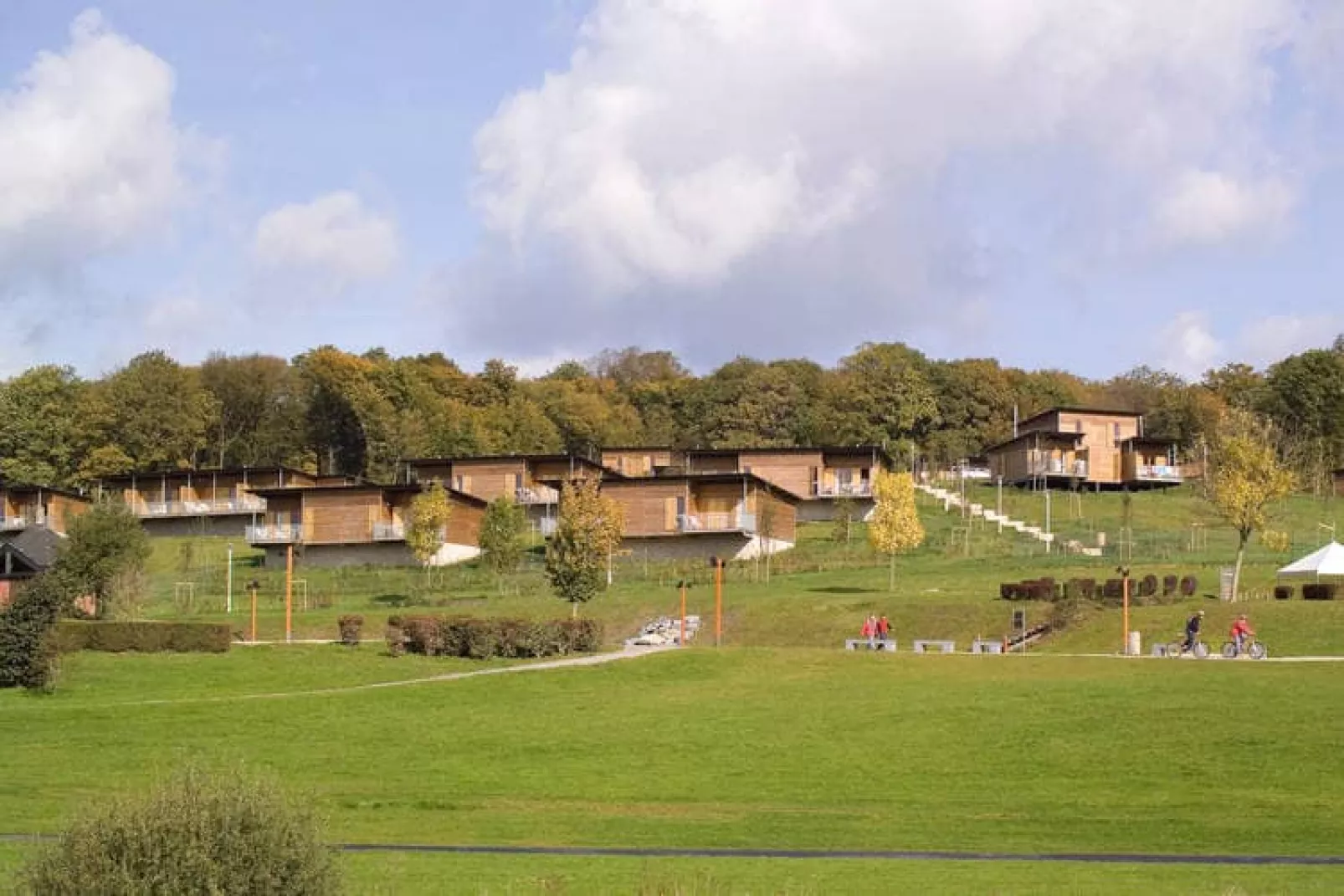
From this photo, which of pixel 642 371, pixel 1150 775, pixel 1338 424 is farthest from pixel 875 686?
pixel 642 371

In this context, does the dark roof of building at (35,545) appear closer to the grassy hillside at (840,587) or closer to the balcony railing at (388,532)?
the grassy hillside at (840,587)

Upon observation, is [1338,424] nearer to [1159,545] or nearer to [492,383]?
[1159,545]

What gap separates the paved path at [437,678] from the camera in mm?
40625

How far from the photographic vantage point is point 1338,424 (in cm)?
12000

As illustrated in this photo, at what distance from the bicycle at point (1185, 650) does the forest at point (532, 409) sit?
63.2 m

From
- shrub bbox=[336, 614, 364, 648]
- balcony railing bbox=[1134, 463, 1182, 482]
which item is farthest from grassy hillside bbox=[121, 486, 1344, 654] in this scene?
shrub bbox=[336, 614, 364, 648]

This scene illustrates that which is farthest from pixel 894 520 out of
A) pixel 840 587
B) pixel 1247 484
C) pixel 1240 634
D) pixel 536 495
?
pixel 536 495

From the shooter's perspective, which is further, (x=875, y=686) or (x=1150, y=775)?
(x=875, y=686)

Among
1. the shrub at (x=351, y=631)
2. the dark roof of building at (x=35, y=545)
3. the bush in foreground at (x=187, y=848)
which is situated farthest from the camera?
the dark roof of building at (x=35, y=545)

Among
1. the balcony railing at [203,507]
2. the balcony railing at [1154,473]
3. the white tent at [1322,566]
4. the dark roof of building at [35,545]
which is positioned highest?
the balcony railing at [1154,473]

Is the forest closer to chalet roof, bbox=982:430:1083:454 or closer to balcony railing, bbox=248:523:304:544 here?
chalet roof, bbox=982:430:1083:454

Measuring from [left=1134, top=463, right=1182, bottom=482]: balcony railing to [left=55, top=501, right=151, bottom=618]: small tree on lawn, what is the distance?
69.9m

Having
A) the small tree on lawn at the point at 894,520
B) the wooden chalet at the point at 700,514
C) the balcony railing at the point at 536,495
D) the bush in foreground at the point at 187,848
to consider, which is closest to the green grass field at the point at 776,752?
the bush in foreground at the point at 187,848

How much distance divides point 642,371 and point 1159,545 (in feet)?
300
